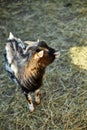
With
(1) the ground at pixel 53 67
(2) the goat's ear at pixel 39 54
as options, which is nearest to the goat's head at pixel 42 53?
(2) the goat's ear at pixel 39 54

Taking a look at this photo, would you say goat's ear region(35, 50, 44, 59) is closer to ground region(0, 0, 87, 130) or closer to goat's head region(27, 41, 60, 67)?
goat's head region(27, 41, 60, 67)

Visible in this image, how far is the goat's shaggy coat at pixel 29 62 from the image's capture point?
227 cm

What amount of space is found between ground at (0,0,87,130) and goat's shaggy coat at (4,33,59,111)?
17cm

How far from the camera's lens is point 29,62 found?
2354 millimetres

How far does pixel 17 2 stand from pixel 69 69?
1.90 m

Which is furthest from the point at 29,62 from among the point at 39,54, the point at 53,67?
the point at 53,67

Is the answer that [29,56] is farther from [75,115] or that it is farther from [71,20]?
[71,20]

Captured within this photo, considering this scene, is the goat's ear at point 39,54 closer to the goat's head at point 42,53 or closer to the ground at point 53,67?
the goat's head at point 42,53

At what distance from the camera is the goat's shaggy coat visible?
Result: 89.4 inches

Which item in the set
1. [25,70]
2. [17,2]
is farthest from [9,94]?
[17,2]

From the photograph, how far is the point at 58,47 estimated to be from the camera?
3.60m

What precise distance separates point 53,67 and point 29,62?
3.15 feet

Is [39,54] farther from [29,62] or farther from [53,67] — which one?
[53,67]

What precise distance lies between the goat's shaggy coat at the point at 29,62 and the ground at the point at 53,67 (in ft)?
0.56
